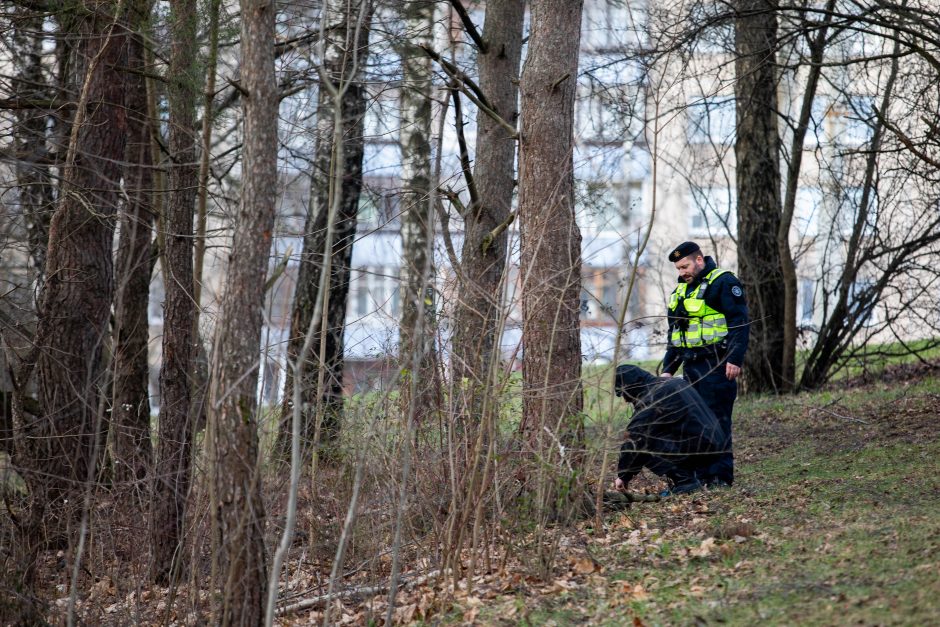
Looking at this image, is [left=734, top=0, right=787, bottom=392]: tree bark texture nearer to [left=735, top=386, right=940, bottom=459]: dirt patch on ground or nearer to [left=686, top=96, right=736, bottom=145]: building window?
[left=686, top=96, right=736, bottom=145]: building window

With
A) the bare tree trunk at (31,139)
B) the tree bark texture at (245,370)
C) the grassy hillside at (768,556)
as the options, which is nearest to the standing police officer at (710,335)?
the grassy hillside at (768,556)

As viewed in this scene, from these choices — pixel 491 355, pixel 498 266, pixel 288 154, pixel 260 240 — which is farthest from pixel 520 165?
pixel 288 154

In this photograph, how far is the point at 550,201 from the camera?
6480mm

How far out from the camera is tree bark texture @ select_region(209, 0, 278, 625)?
16.2 feet

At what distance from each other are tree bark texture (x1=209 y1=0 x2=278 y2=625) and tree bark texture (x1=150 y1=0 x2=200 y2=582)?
2283 mm

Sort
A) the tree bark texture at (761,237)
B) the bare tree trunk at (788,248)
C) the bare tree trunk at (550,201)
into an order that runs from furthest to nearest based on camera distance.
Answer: the tree bark texture at (761,237) < the bare tree trunk at (788,248) < the bare tree trunk at (550,201)

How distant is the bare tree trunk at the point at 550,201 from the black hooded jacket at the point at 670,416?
400 millimetres

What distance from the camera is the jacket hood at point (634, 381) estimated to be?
679cm

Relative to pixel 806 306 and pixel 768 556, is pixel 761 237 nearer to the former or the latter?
pixel 806 306

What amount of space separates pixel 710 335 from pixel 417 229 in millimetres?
9192

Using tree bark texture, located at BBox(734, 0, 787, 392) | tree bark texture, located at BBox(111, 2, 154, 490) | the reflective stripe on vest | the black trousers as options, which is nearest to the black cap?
the reflective stripe on vest

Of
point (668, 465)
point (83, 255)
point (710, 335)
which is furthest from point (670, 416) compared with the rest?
point (83, 255)

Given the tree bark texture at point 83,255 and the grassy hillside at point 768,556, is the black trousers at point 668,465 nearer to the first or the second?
the grassy hillside at point 768,556

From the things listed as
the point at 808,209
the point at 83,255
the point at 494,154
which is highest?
the point at 808,209
